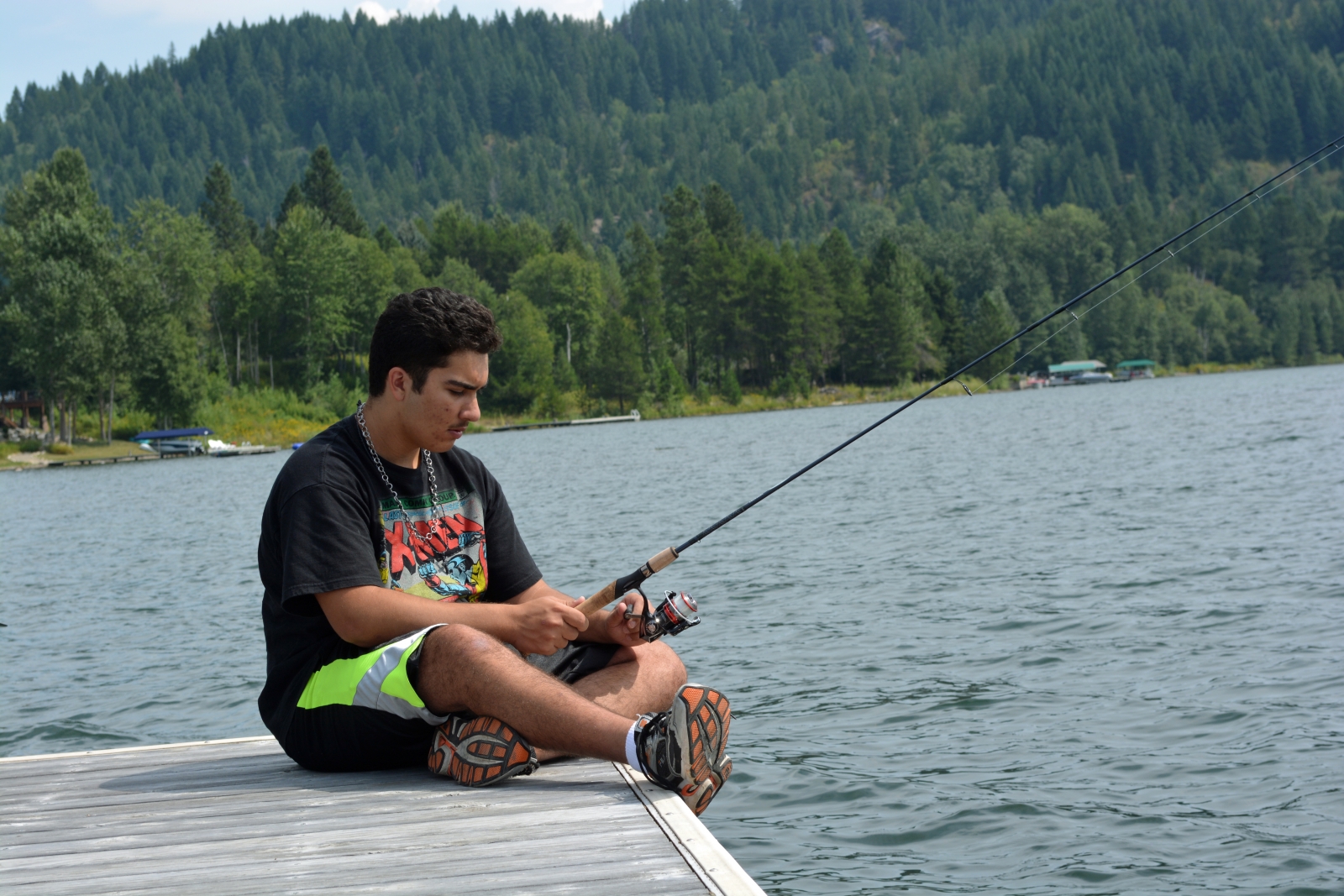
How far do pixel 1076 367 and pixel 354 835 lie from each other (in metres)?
121

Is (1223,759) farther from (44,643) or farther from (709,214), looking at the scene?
(709,214)

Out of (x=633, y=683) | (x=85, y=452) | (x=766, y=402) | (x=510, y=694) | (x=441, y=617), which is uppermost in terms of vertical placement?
(x=441, y=617)

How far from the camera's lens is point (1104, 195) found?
7534 inches

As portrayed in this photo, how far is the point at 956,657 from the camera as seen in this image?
32.3 ft

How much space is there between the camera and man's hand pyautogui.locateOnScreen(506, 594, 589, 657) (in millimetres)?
4133

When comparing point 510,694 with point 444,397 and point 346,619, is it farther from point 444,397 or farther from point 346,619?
point 444,397

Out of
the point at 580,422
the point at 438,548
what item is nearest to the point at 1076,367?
the point at 580,422

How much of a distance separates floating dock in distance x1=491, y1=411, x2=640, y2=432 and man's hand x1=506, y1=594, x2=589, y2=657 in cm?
7944

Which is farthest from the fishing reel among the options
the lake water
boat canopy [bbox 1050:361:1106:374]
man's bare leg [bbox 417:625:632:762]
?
boat canopy [bbox 1050:361:1106:374]

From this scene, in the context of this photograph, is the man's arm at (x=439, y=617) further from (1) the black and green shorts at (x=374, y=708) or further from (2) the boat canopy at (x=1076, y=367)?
(2) the boat canopy at (x=1076, y=367)

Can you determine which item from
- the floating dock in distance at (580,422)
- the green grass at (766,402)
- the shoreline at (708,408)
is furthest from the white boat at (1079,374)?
the floating dock in distance at (580,422)

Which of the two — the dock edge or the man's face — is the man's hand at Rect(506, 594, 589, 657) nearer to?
the dock edge

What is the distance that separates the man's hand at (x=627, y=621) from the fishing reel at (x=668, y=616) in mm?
10

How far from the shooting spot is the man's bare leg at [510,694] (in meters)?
4.00
